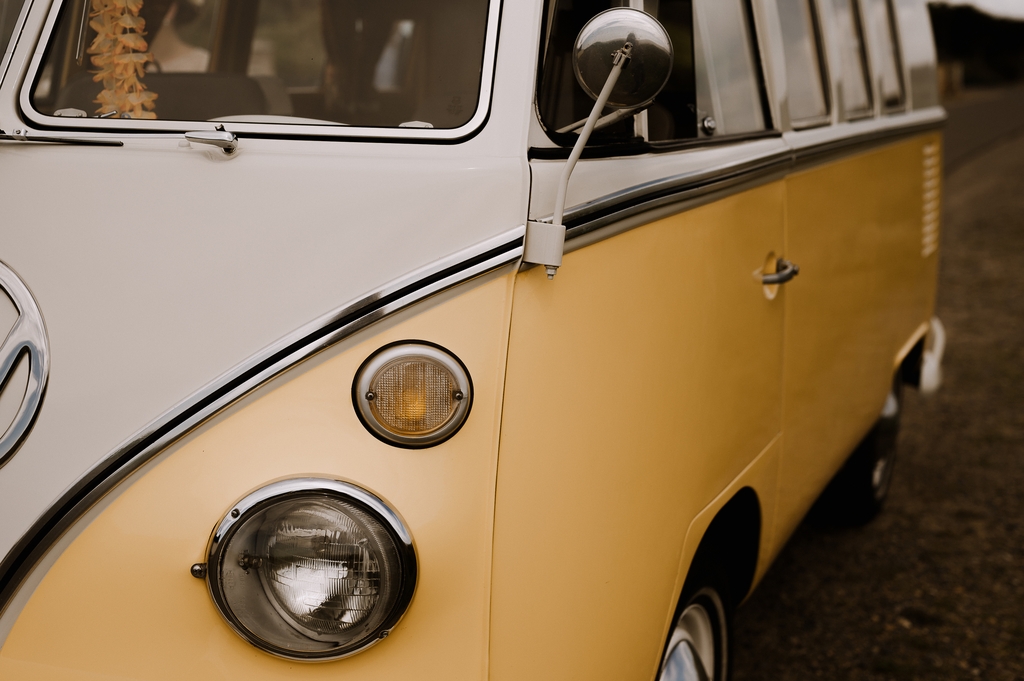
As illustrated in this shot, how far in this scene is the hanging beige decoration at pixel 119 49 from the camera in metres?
1.88

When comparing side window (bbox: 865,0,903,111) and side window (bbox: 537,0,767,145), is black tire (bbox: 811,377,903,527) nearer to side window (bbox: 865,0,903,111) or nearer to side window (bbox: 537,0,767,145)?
side window (bbox: 865,0,903,111)

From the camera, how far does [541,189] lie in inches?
58.6

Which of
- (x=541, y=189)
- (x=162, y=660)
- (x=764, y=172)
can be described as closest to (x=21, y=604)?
(x=162, y=660)

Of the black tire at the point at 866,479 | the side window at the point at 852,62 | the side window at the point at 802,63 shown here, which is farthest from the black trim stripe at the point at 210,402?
the black tire at the point at 866,479

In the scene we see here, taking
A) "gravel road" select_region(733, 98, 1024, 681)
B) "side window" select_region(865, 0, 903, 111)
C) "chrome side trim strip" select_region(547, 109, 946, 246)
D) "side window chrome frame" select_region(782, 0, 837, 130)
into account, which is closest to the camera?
"chrome side trim strip" select_region(547, 109, 946, 246)

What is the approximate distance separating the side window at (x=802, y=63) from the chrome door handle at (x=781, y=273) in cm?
46

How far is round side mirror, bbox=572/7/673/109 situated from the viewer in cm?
142

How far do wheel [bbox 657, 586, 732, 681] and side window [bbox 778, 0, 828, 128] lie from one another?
1.32 metres

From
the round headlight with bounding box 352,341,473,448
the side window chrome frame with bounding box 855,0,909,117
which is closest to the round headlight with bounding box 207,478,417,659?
the round headlight with bounding box 352,341,473,448

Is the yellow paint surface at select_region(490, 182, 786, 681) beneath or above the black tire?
above

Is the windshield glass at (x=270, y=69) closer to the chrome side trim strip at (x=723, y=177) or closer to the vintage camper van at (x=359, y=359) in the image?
the vintage camper van at (x=359, y=359)

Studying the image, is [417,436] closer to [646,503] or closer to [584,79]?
[646,503]

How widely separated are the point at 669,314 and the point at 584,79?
53cm

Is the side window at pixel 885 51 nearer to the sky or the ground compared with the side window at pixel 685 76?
nearer to the sky
